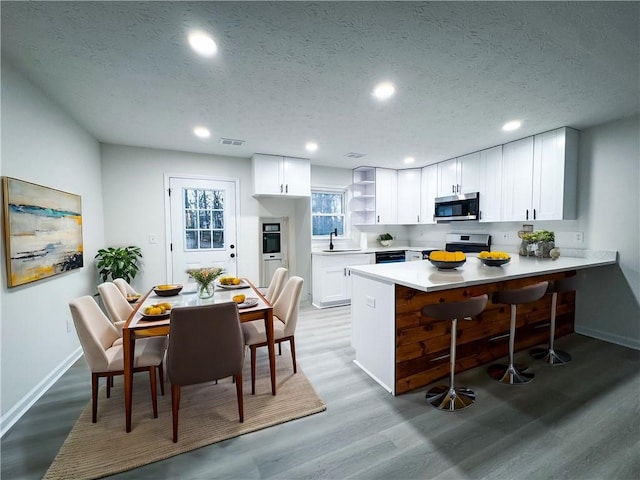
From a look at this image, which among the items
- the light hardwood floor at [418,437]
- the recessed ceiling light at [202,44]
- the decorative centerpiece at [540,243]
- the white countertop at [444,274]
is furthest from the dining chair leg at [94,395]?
the decorative centerpiece at [540,243]

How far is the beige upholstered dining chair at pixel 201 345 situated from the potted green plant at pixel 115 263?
7.80 feet

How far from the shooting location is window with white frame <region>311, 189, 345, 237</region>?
Answer: 5.16 meters

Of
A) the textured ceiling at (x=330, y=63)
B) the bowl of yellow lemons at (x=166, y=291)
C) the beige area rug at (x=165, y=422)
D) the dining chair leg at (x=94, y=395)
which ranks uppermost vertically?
the textured ceiling at (x=330, y=63)

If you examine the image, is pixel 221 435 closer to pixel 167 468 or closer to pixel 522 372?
pixel 167 468

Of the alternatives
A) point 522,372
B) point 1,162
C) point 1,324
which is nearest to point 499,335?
point 522,372

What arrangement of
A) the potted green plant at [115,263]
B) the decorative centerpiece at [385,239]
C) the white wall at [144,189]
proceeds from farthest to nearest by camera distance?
the decorative centerpiece at [385,239] < the white wall at [144,189] < the potted green plant at [115,263]

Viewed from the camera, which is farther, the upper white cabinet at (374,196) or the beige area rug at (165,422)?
the upper white cabinet at (374,196)

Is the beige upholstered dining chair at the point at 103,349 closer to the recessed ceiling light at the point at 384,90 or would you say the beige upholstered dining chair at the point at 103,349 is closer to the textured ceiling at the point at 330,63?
the textured ceiling at the point at 330,63

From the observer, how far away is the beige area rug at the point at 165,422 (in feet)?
5.21

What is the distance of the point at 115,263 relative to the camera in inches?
134

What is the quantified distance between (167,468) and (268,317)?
39.3 inches

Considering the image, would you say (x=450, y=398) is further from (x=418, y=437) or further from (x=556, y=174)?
(x=556, y=174)

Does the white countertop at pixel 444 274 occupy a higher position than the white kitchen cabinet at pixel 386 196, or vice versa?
the white kitchen cabinet at pixel 386 196

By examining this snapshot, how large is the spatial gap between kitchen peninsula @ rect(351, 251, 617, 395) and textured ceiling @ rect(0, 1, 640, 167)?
5.08 ft
